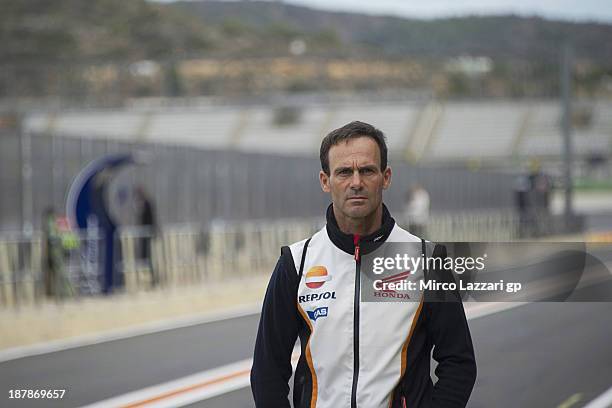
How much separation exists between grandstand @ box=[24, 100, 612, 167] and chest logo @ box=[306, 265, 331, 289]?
7459 centimetres

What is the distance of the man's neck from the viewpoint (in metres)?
3.72

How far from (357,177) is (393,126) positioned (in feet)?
283

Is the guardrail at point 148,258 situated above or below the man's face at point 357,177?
below

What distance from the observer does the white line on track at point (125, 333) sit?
13.2 m

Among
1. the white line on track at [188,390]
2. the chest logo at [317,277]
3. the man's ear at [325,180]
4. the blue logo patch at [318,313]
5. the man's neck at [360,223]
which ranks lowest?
the white line on track at [188,390]

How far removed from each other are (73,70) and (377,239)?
10882 centimetres

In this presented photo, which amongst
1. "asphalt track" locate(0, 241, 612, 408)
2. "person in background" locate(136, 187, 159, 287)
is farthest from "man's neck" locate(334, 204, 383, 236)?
"person in background" locate(136, 187, 159, 287)

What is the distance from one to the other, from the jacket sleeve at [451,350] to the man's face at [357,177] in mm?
396

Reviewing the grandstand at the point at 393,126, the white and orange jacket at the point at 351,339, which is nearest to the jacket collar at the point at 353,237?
the white and orange jacket at the point at 351,339

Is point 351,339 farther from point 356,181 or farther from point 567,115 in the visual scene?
point 567,115

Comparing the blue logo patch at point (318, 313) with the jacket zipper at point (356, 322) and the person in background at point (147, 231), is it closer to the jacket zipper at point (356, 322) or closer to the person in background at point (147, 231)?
the jacket zipper at point (356, 322)

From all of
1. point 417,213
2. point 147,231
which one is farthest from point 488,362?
point 417,213

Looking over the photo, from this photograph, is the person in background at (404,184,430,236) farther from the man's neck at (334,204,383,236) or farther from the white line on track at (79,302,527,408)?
the man's neck at (334,204,383,236)

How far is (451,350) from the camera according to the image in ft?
12.3
